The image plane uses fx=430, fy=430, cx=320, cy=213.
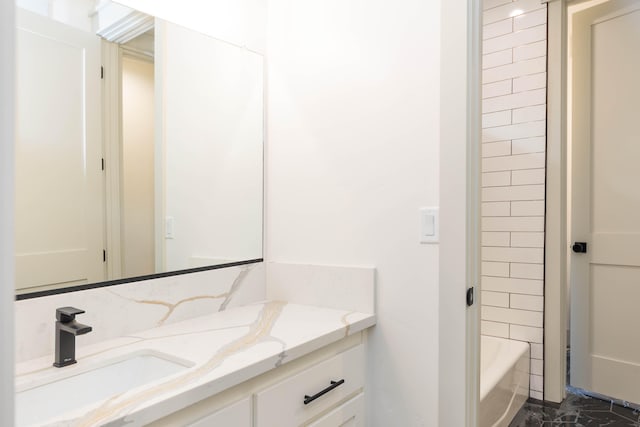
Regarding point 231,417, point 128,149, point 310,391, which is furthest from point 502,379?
point 128,149

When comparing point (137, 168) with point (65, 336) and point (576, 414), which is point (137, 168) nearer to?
point (65, 336)

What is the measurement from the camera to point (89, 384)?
108 centimetres

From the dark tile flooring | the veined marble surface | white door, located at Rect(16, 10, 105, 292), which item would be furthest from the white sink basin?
the dark tile flooring

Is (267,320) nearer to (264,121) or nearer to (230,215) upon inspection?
(230,215)

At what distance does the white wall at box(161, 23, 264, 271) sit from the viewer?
1.55 metres

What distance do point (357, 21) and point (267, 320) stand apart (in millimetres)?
1138

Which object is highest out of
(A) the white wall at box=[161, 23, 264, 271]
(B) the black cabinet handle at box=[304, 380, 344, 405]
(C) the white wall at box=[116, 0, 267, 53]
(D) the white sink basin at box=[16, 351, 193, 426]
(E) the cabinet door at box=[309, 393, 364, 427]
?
(C) the white wall at box=[116, 0, 267, 53]

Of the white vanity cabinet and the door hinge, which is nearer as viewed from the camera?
the white vanity cabinet

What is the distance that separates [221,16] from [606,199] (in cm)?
237

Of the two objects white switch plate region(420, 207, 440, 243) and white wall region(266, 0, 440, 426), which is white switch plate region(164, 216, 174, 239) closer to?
white wall region(266, 0, 440, 426)

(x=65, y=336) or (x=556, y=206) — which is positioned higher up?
(x=556, y=206)

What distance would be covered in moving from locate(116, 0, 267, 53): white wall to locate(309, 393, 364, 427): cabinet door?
142 cm

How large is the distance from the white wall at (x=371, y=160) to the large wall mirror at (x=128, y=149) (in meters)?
0.17

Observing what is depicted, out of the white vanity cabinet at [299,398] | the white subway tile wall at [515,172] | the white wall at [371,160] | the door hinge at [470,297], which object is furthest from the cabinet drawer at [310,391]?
the white subway tile wall at [515,172]
